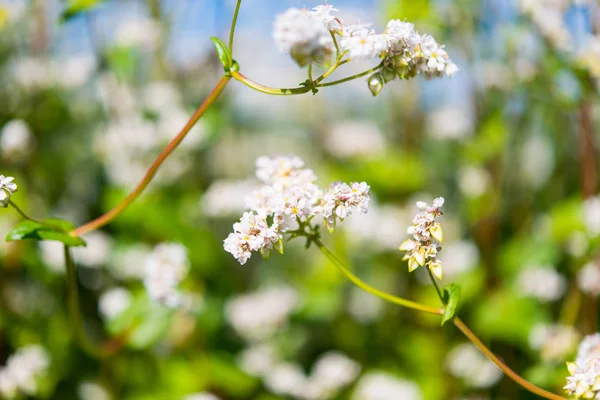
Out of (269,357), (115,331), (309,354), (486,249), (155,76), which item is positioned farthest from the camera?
(155,76)

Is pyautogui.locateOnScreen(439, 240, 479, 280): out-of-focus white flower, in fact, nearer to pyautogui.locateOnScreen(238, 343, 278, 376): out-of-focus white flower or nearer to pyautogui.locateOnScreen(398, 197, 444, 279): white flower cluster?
pyautogui.locateOnScreen(238, 343, 278, 376): out-of-focus white flower

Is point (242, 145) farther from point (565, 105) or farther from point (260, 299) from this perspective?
point (565, 105)

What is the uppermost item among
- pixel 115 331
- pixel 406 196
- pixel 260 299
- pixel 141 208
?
pixel 406 196

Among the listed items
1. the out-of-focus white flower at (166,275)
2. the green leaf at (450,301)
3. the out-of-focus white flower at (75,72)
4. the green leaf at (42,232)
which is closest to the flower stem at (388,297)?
the green leaf at (450,301)

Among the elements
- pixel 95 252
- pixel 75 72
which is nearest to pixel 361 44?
pixel 95 252

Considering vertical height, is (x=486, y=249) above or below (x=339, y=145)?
below

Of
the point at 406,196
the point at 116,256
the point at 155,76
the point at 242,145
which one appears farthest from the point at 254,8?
the point at 116,256

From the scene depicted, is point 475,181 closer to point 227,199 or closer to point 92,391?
point 227,199
